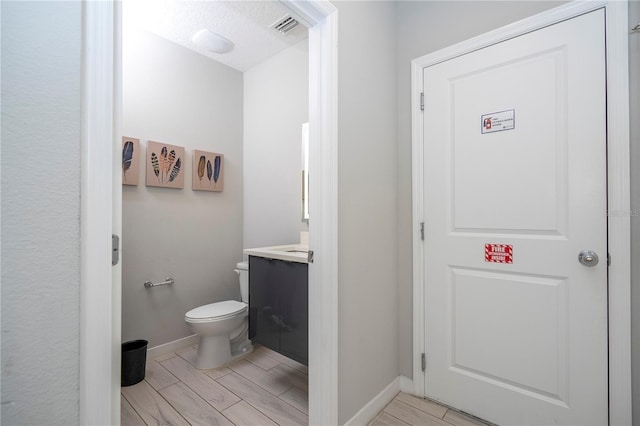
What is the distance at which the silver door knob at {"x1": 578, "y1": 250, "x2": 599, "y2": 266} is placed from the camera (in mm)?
1284

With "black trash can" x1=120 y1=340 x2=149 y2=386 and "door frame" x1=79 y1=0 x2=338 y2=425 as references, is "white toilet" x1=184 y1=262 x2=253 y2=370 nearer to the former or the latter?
"black trash can" x1=120 y1=340 x2=149 y2=386

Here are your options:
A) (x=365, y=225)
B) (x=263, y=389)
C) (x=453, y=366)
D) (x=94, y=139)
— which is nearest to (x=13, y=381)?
(x=94, y=139)

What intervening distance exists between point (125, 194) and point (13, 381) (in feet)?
6.28

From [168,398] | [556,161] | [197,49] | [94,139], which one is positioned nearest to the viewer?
[94,139]

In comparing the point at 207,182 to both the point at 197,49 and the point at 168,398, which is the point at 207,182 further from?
the point at 168,398

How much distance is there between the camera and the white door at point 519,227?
1309 millimetres

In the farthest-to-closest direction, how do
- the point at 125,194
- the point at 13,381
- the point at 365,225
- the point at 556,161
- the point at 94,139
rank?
1. the point at 125,194
2. the point at 365,225
3. the point at 556,161
4. the point at 94,139
5. the point at 13,381

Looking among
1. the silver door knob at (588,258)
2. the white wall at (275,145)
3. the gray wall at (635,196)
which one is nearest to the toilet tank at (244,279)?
the white wall at (275,145)

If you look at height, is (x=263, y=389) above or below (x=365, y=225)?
below

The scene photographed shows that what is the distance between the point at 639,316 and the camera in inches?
47.3

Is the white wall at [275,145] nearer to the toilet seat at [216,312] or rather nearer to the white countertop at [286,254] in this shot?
the white countertop at [286,254]

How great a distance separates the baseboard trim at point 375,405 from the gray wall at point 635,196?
106 centimetres

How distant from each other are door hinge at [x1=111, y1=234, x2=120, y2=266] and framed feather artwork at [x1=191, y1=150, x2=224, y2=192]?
6.43 feet

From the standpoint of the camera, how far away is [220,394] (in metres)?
1.83
